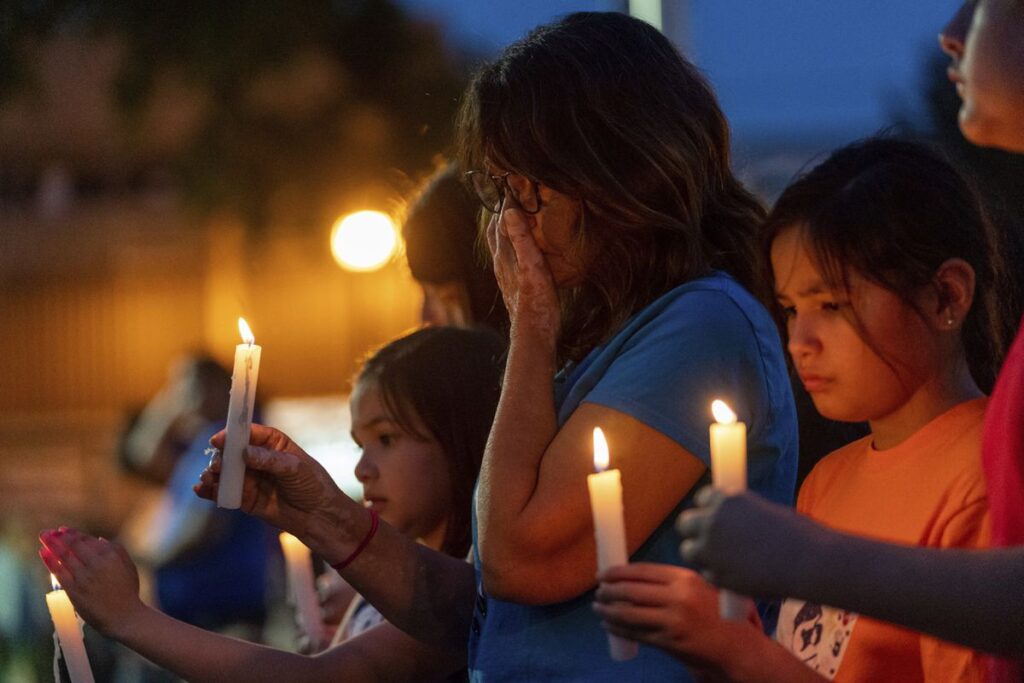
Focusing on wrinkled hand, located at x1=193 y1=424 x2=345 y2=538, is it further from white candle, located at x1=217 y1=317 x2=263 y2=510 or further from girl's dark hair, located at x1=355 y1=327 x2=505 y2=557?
girl's dark hair, located at x1=355 y1=327 x2=505 y2=557

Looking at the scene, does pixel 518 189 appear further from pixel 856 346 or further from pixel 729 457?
pixel 729 457

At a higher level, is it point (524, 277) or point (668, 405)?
point (524, 277)

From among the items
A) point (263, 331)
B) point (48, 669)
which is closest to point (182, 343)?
point (263, 331)

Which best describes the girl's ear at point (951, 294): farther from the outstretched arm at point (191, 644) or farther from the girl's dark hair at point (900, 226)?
the outstretched arm at point (191, 644)

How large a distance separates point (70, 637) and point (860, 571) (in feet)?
4.00

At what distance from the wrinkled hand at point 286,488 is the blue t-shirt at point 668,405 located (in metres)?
0.47

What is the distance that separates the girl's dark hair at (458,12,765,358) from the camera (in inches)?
78.0

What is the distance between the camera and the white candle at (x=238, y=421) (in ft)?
6.85

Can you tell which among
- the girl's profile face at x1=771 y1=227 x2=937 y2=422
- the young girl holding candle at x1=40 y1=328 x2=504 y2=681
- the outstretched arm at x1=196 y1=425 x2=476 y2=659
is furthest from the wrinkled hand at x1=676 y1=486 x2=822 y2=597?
the young girl holding candle at x1=40 y1=328 x2=504 y2=681

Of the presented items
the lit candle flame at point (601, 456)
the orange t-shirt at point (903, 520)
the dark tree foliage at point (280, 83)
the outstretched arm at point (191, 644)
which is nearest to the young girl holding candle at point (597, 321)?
the orange t-shirt at point (903, 520)

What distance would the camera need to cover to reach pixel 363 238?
8656mm

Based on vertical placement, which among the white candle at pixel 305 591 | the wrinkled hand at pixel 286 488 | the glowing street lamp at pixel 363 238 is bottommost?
the glowing street lamp at pixel 363 238

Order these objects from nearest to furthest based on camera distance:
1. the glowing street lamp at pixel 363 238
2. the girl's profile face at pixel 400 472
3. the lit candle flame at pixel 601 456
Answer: the lit candle flame at pixel 601 456, the girl's profile face at pixel 400 472, the glowing street lamp at pixel 363 238

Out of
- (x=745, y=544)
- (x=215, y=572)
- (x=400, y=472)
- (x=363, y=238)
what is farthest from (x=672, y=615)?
(x=363, y=238)
